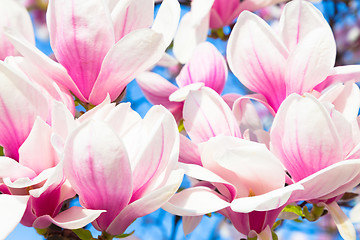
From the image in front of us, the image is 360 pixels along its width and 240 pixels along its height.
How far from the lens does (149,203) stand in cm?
43

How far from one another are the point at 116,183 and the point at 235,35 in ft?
0.74

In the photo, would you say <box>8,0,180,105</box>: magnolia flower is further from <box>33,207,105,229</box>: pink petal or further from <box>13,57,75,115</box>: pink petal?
<box>33,207,105,229</box>: pink petal

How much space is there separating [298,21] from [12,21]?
1.02 feet

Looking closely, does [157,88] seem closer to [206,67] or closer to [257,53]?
[206,67]

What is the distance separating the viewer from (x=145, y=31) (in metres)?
0.48

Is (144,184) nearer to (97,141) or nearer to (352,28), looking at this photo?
(97,141)

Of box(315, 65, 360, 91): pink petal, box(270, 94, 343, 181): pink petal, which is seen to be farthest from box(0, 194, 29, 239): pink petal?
box(315, 65, 360, 91): pink petal

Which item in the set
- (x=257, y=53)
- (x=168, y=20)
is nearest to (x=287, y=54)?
(x=257, y=53)

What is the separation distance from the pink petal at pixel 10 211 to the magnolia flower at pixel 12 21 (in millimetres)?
196

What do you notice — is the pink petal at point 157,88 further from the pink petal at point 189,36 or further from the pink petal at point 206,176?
the pink petal at point 206,176

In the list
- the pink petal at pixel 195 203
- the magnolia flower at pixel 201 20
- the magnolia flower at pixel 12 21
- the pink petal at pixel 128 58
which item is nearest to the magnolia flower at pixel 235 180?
the pink petal at pixel 195 203

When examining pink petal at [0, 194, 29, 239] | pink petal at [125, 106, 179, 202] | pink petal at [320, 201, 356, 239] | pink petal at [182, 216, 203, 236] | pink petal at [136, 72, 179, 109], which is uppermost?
pink petal at [125, 106, 179, 202]

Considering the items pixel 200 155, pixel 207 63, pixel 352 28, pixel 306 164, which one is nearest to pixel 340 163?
pixel 306 164

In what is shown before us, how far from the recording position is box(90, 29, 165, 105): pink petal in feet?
1.59
